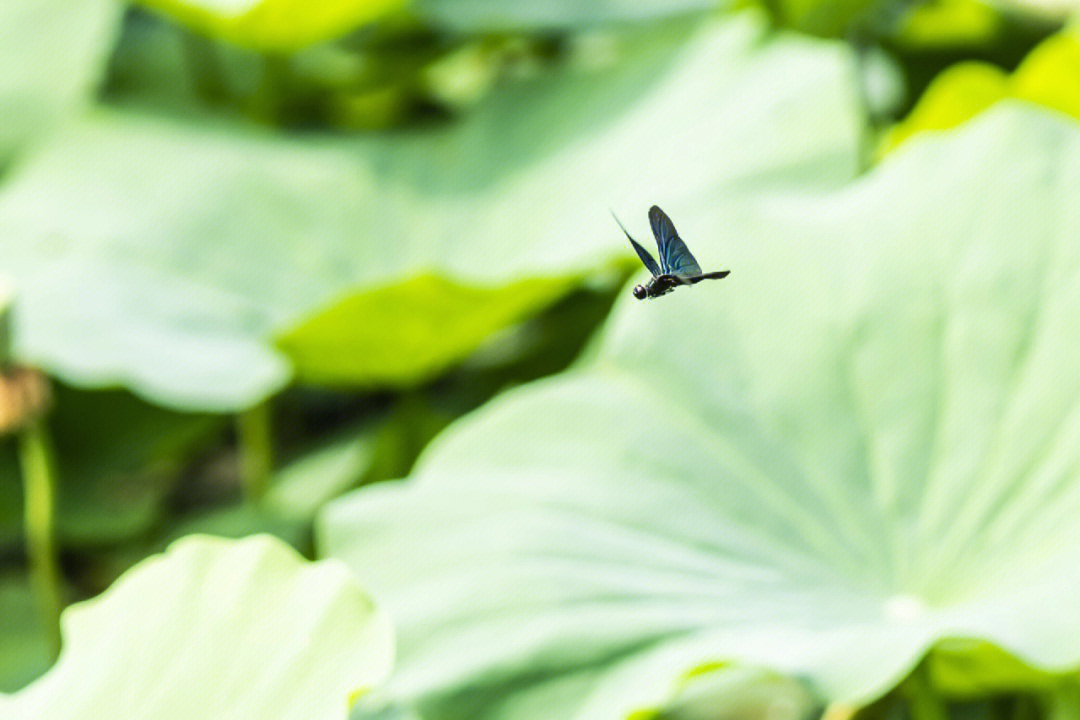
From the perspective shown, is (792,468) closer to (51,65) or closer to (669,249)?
(669,249)

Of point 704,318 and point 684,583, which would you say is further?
point 704,318

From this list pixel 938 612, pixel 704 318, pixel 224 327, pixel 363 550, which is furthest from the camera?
pixel 224 327

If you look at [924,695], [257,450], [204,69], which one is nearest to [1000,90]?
[924,695]

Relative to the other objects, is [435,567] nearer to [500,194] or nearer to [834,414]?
[834,414]

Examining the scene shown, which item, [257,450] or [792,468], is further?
[257,450]


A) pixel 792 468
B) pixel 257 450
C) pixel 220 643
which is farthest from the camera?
pixel 257 450

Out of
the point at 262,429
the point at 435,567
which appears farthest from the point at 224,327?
the point at 435,567

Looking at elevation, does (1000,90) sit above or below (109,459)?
above
